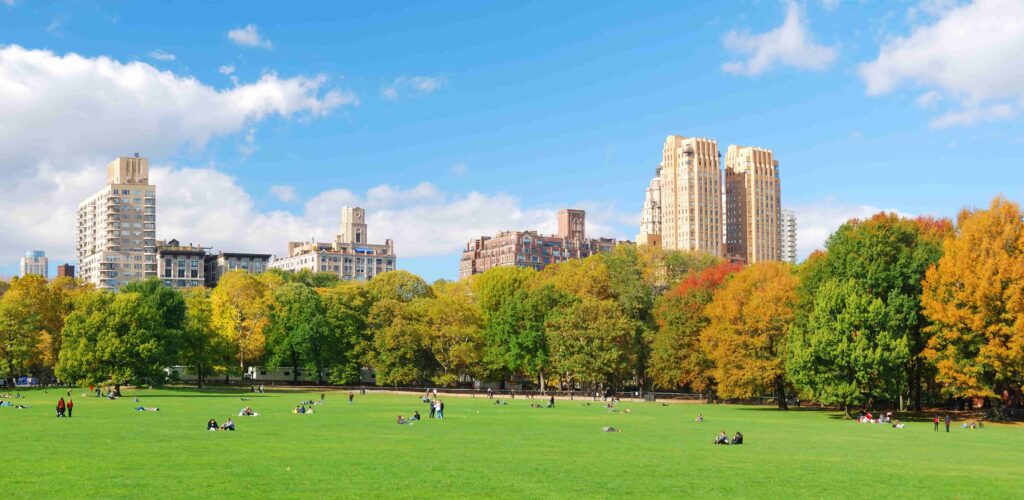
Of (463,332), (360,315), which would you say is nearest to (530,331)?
(463,332)

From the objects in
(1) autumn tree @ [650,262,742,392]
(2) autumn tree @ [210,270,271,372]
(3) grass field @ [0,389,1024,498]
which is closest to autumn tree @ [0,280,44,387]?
(2) autumn tree @ [210,270,271,372]

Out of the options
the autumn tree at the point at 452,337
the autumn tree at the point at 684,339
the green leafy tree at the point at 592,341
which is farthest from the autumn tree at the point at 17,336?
the autumn tree at the point at 684,339

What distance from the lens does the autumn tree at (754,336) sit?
84.8 metres

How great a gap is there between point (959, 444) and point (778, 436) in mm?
8762

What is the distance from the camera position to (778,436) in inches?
2074

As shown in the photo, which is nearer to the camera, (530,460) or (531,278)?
(530,460)

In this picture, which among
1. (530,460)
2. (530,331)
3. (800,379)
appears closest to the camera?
(530,460)

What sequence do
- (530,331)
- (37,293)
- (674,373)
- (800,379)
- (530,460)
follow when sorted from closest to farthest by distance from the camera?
1. (530,460)
2. (800,379)
3. (674,373)
4. (530,331)
5. (37,293)

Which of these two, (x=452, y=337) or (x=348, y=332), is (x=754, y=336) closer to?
(x=452, y=337)

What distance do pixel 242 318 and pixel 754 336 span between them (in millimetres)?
72954

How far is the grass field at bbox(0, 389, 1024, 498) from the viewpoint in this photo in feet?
96.1

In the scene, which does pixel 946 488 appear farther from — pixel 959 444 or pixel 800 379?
pixel 800 379

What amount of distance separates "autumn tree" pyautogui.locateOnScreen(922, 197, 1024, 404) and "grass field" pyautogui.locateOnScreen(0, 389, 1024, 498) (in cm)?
559

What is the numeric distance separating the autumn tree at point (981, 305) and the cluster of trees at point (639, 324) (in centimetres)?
14
